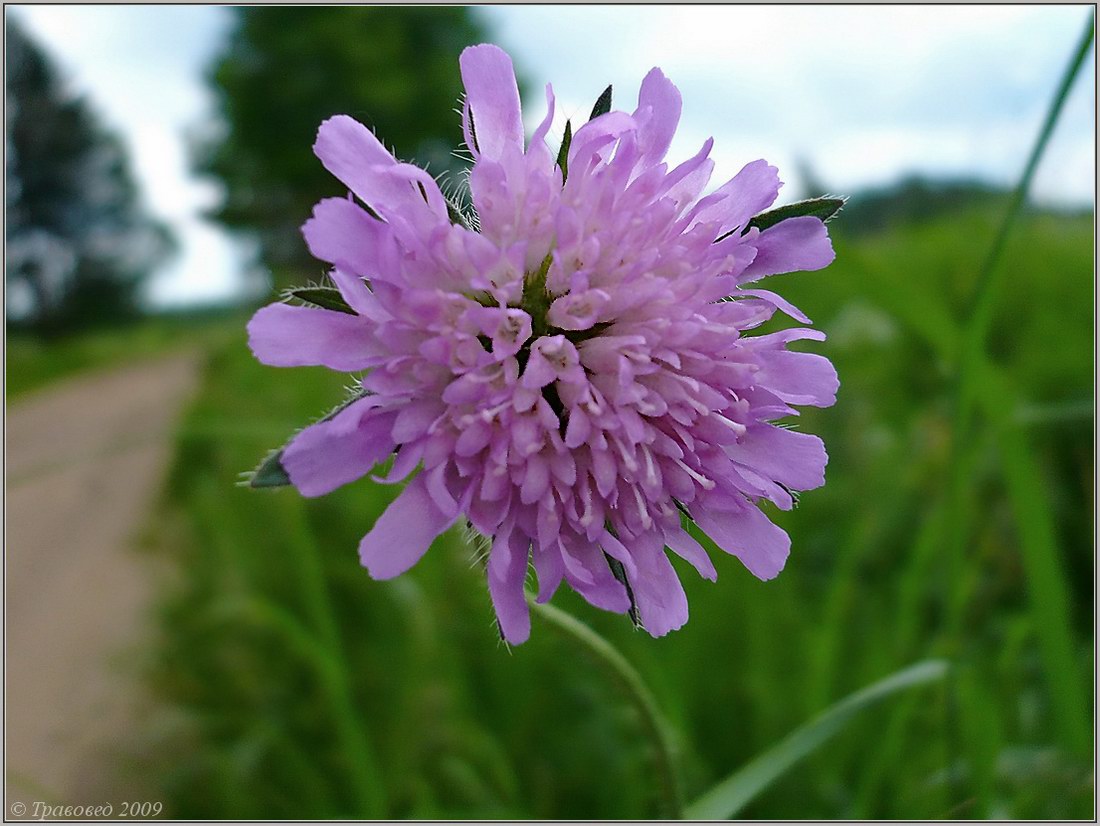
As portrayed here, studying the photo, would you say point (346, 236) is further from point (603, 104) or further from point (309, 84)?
point (309, 84)

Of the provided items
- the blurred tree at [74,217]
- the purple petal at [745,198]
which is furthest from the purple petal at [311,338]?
the blurred tree at [74,217]

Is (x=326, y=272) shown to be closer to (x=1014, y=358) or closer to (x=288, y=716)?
(x=288, y=716)

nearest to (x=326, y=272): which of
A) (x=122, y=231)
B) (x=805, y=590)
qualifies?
(x=805, y=590)

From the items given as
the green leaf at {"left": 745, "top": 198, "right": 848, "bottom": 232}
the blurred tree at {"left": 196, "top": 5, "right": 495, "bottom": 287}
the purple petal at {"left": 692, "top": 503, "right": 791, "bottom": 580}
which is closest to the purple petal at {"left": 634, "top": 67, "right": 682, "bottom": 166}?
the green leaf at {"left": 745, "top": 198, "right": 848, "bottom": 232}

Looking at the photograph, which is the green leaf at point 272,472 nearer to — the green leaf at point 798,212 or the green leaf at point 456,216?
the green leaf at point 456,216

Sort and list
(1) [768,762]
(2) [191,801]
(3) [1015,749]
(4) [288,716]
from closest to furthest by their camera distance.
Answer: (1) [768,762] < (3) [1015,749] < (2) [191,801] < (4) [288,716]

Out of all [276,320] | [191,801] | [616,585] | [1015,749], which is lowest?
[1015,749]
